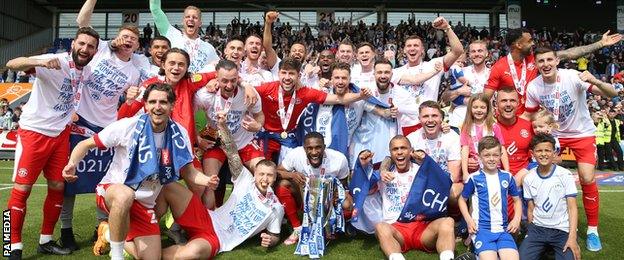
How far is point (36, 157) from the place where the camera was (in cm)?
515

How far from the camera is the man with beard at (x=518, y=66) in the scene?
6391 millimetres

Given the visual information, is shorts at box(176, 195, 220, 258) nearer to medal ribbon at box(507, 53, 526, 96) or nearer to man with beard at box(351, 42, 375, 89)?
man with beard at box(351, 42, 375, 89)

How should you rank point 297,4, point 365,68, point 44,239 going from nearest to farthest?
point 44,239
point 365,68
point 297,4

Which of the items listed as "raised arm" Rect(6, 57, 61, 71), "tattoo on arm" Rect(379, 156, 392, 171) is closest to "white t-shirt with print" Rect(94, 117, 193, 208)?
"raised arm" Rect(6, 57, 61, 71)

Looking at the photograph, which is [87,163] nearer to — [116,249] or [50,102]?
[50,102]

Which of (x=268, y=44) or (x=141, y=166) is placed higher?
(x=268, y=44)

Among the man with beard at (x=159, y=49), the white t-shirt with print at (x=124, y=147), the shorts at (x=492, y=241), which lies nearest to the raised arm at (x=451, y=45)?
the shorts at (x=492, y=241)

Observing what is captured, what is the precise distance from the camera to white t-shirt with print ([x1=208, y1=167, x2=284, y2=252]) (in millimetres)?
5492

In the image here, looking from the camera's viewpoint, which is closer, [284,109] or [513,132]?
[513,132]

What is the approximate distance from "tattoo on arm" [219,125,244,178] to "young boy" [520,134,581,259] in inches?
115

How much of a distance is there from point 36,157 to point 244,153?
6.89 feet

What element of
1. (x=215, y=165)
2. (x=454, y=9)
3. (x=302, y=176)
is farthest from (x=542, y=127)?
(x=454, y=9)

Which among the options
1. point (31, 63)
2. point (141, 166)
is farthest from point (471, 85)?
point (31, 63)

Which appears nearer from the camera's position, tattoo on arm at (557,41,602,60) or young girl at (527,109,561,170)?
young girl at (527,109,561,170)
